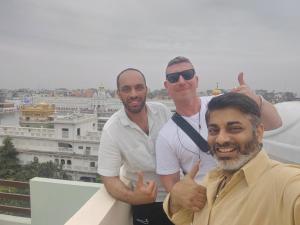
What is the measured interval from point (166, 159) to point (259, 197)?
2.38ft

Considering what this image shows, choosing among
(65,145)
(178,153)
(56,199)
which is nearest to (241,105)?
(178,153)

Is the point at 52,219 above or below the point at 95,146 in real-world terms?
above

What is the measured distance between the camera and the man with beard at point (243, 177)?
0.82 metres

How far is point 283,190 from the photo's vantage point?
0.82m

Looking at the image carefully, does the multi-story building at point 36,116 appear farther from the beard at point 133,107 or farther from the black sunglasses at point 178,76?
the black sunglasses at point 178,76

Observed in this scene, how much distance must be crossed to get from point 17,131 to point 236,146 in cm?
2645

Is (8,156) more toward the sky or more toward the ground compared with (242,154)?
more toward the ground

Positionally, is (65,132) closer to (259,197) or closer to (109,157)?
(109,157)

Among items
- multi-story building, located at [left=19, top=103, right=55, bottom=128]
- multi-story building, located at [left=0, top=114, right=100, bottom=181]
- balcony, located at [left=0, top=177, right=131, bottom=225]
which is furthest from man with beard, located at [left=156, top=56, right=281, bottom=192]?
multi-story building, located at [left=19, top=103, right=55, bottom=128]

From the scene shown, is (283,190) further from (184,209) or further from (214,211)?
(184,209)

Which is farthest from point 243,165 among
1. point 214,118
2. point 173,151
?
point 173,151

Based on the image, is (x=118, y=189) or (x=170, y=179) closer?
(x=170, y=179)

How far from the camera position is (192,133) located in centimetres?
156

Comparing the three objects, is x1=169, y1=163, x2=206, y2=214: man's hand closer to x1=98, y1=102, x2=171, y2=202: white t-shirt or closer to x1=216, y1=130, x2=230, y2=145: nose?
x1=216, y1=130, x2=230, y2=145: nose
